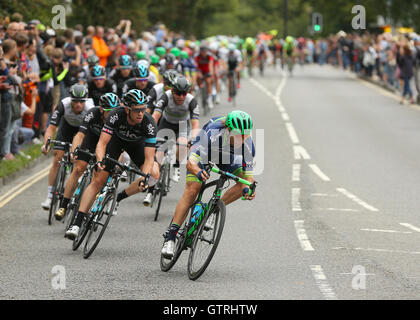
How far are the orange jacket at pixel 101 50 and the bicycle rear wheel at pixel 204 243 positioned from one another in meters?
15.7

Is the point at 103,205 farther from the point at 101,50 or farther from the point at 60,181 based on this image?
the point at 101,50

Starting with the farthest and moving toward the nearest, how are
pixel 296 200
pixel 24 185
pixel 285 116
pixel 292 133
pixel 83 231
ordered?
pixel 285 116
pixel 292 133
pixel 24 185
pixel 296 200
pixel 83 231

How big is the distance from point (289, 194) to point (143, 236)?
4.09m

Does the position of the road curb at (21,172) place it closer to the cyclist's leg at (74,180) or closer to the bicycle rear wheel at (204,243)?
the cyclist's leg at (74,180)

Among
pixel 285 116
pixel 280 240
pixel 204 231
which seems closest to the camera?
pixel 204 231

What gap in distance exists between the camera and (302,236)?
38.5 ft

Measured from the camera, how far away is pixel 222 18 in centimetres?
11188

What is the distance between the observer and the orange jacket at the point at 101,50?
24.7 metres

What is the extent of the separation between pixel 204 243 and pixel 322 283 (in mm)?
1176

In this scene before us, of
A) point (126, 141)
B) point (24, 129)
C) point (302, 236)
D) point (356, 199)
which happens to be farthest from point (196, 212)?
point (24, 129)

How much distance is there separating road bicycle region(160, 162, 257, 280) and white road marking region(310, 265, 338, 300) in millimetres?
1039

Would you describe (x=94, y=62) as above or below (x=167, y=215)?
above

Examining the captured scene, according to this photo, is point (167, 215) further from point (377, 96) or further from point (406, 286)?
point (377, 96)
